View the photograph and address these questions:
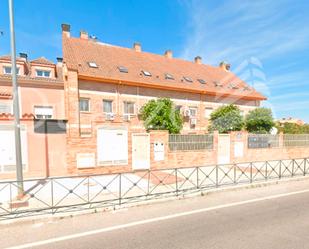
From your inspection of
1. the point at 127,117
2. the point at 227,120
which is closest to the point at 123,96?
the point at 127,117

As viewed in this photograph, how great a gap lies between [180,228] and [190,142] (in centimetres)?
826

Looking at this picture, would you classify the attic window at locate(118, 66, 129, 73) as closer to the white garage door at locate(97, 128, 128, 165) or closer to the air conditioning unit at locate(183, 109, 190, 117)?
the air conditioning unit at locate(183, 109, 190, 117)

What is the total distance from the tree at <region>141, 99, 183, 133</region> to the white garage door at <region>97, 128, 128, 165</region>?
17.2ft

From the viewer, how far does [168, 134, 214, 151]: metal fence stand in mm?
12078

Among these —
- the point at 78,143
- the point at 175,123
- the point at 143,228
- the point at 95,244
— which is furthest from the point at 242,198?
the point at 175,123

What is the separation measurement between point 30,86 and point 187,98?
13.5 m

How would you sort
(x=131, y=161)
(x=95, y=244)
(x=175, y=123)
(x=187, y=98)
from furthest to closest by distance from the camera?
(x=187, y=98)
(x=175, y=123)
(x=131, y=161)
(x=95, y=244)

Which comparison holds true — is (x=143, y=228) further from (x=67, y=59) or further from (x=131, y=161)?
(x=67, y=59)

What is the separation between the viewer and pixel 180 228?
4.59m

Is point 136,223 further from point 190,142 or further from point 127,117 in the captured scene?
point 127,117

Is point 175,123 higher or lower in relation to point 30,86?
lower

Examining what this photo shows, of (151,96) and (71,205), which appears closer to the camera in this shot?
(71,205)

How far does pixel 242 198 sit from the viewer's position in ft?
22.2

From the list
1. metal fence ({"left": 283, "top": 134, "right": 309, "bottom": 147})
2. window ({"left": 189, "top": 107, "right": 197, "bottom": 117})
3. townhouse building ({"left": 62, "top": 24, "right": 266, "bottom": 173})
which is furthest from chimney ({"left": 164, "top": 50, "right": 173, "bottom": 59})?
metal fence ({"left": 283, "top": 134, "right": 309, "bottom": 147})
